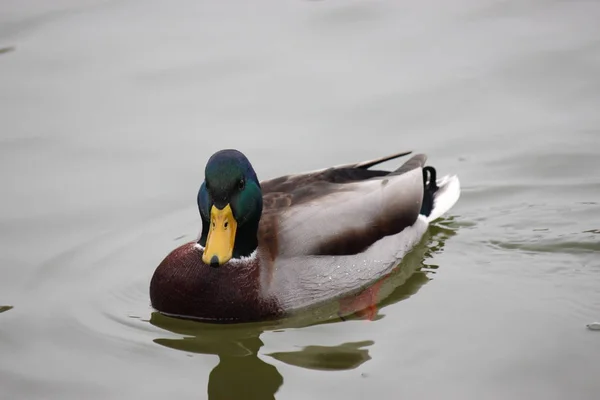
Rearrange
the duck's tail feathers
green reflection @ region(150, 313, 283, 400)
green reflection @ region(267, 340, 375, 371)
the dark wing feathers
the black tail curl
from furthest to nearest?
the black tail curl, the duck's tail feathers, the dark wing feathers, green reflection @ region(267, 340, 375, 371), green reflection @ region(150, 313, 283, 400)

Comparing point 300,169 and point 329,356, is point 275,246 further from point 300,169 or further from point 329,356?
point 300,169

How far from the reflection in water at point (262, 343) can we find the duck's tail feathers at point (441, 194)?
0.47 m

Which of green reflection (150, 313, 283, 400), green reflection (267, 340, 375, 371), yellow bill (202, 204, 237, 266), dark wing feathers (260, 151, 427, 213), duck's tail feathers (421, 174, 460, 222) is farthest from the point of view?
duck's tail feathers (421, 174, 460, 222)

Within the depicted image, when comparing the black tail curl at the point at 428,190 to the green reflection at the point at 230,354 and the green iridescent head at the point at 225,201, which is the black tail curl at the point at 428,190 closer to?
the green iridescent head at the point at 225,201

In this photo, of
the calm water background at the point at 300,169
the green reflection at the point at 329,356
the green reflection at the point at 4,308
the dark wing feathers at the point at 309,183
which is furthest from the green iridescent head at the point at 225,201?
the green reflection at the point at 4,308

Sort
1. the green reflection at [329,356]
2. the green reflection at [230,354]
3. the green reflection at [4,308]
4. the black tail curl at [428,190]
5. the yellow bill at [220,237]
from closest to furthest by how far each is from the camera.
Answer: the green reflection at [230,354], the green reflection at [329,356], the yellow bill at [220,237], the green reflection at [4,308], the black tail curl at [428,190]

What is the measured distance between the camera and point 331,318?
23.8ft

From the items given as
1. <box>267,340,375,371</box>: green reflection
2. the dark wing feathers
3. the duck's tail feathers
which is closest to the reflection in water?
<box>267,340,375,371</box>: green reflection

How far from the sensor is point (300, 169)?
30.8ft

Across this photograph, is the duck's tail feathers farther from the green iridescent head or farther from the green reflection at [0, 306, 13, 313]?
the green reflection at [0, 306, 13, 313]

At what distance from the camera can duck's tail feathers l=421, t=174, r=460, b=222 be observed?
8445mm

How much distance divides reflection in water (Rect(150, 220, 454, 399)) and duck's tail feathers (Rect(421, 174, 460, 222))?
47cm

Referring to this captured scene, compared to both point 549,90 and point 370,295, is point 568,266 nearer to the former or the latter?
point 370,295

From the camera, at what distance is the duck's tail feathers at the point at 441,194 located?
8.45 meters
